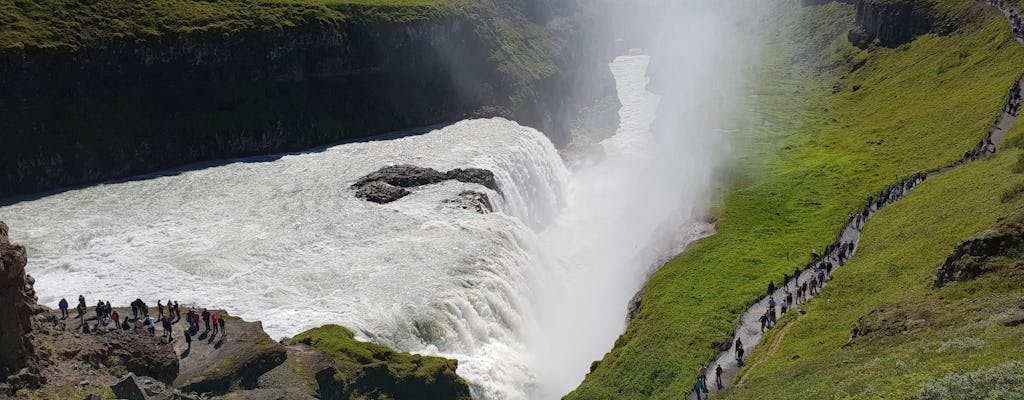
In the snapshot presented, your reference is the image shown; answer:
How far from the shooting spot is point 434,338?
Result: 58156mm

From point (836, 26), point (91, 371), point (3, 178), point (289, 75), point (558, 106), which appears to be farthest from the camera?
point (836, 26)

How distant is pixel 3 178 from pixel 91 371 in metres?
46.9

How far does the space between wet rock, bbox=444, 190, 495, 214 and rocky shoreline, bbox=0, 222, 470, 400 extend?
91.1 ft

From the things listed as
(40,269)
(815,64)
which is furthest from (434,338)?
(815,64)

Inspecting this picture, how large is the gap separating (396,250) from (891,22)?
11657 cm

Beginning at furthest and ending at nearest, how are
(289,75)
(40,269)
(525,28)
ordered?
(525,28)
(289,75)
(40,269)

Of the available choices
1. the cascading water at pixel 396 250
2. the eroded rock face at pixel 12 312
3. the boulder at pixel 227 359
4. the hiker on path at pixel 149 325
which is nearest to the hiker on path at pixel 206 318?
the boulder at pixel 227 359

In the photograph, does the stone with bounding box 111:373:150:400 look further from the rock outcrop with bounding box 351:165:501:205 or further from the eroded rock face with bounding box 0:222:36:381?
the rock outcrop with bounding box 351:165:501:205

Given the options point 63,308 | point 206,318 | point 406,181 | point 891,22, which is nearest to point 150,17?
point 406,181

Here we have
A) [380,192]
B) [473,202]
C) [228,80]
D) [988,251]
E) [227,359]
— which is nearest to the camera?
[227,359]

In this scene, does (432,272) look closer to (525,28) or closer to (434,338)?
(434,338)

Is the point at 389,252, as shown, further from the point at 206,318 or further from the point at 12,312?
the point at 12,312

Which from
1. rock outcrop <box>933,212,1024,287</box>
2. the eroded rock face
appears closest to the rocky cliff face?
rock outcrop <box>933,212,1024,287</box>

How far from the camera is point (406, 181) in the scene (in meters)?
87.0
